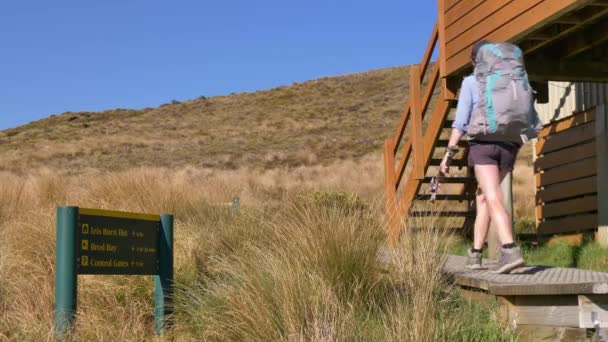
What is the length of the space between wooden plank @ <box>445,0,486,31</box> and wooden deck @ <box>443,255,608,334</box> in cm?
366

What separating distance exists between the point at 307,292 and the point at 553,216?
7075mm

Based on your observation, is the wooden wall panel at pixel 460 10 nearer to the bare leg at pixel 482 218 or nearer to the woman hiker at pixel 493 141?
the woman hiker at pixel 493 141

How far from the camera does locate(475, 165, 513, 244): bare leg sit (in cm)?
583

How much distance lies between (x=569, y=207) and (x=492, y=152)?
5.22m

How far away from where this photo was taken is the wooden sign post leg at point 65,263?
4949mm

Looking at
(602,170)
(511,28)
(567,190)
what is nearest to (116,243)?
(511,28)

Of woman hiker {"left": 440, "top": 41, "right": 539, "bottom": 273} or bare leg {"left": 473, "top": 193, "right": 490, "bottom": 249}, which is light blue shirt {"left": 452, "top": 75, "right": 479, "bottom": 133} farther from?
bare leg {"left": 473, "top": 193, "right": 490, "bottom": 249}

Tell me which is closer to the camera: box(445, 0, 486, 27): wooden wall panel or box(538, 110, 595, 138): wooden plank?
box(445, 0, 486, 27): wooden wall panel

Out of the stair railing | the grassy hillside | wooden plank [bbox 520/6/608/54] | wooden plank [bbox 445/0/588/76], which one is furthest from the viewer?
the grassy hillside

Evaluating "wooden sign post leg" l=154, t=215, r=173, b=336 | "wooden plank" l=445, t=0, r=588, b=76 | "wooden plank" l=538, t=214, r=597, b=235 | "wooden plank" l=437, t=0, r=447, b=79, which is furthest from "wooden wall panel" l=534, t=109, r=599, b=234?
"wooden sign post leg" l=154, t=215, r=173, b=336

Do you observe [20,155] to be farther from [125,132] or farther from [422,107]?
[422,107]

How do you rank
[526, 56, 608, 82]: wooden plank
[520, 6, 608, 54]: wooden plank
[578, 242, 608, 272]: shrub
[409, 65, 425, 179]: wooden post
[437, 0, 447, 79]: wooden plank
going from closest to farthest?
[520, 6, 608, 54]: wooden plank
[578, 242, 608, 272]: shrub
[526, 56, 608, 82]: wooden plank
[437, 0, 447, 79]: wooden plank
[409, 65, 425, 179]: wooden post

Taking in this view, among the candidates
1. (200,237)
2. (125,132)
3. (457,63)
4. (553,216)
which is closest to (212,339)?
(200,237)

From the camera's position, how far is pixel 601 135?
970 centimetres
